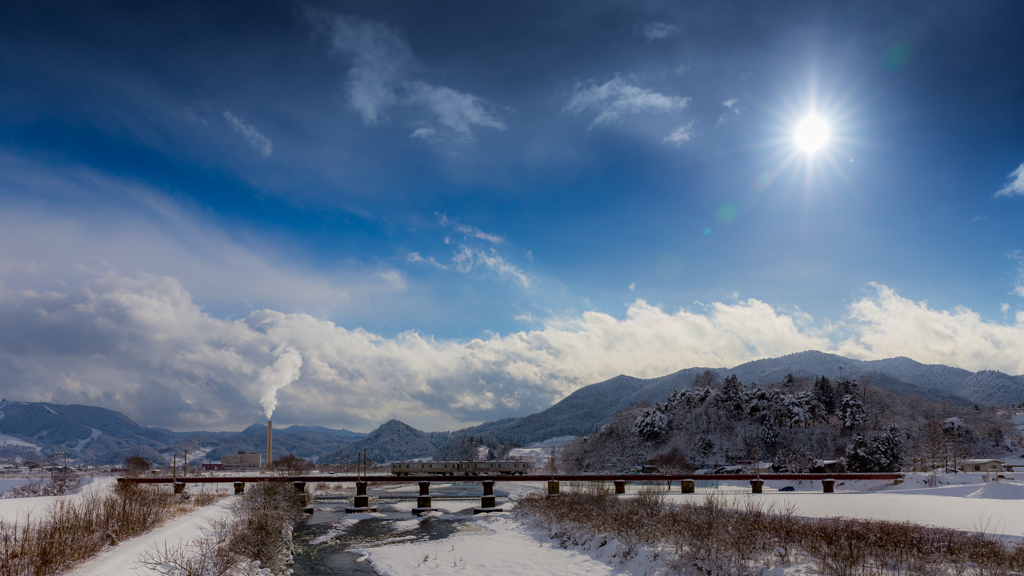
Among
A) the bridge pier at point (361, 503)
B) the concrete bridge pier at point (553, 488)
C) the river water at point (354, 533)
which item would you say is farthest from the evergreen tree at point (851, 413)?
the bridge pier at point (361, 503)

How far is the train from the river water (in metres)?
58.0

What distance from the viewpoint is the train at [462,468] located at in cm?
12344

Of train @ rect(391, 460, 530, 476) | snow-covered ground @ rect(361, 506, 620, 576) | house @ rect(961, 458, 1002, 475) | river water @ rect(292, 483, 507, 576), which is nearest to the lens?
snow-covered ground @ rect(361, 506, 620, 576)

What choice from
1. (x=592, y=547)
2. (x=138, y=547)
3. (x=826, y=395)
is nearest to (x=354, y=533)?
(x=592, y=547)

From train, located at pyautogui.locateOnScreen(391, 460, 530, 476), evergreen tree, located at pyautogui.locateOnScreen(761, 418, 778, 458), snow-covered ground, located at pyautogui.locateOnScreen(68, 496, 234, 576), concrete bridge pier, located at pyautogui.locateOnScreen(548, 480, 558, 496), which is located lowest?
train, located at pyautogui.locateOnScreen(391, 460, 530, 476)

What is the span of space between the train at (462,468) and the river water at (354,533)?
190 ft

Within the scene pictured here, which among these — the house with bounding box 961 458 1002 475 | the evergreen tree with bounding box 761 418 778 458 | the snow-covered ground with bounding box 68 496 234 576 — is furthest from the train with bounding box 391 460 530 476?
the snow-covered ground with bounding box 68 496 234 576

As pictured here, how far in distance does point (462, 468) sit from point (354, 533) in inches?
3382

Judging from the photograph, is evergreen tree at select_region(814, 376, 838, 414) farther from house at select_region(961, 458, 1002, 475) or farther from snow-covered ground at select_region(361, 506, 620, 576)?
snow-covered ground at select_region(361, 506, 620, 576)

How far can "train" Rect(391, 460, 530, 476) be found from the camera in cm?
12344

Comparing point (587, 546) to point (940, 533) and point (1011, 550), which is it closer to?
point (940, 533)

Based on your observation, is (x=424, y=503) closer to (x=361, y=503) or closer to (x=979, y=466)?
(x=361, y=503)

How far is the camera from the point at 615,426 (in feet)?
535

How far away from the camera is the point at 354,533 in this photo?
44.0 metres
